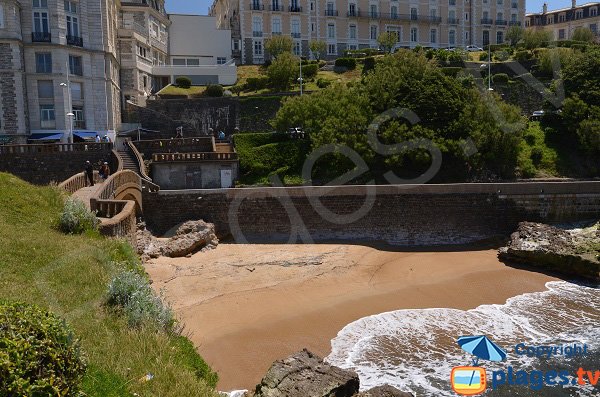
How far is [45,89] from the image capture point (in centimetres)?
3438

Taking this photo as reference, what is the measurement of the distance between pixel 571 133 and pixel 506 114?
6.96 metres

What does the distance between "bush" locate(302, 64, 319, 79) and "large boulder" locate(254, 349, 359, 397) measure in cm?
4325

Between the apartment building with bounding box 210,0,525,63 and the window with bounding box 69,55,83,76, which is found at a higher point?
the apartment building with bounding box 210,0,525,63

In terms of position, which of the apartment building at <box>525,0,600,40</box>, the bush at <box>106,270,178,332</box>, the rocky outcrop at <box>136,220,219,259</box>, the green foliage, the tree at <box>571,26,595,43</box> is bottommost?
the rocky outcrop at <box>136,220,219,259</box>

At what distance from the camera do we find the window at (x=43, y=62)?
33.9 m

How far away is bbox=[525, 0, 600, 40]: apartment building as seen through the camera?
73125 mm

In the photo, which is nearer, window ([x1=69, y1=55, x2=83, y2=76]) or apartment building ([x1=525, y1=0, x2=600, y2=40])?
window ([x1=69, y1=55, x2=83, y2=76])

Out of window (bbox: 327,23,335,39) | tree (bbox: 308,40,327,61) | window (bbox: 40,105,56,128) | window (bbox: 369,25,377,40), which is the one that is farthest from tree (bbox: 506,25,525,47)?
window (bbox: 40,105,56,128)

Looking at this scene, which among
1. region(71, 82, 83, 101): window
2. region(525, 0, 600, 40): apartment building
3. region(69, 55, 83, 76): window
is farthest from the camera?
region(525, 0, 600, 40): apartment building

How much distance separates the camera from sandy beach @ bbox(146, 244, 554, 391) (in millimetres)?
13352

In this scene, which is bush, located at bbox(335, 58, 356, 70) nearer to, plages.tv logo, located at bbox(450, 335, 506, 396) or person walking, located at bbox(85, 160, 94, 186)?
person walking, located at bbox(85, 160, 94, 186)

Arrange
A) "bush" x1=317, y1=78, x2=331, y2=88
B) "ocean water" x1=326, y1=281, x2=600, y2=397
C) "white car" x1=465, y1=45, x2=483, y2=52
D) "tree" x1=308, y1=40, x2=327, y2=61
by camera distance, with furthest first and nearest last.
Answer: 1. "white car" x1=465, y1=45, x2=483, y2=52
2. "tree" x1=308, y1=40, x2=327, y2=61
3. "bush" x1=317, y1=78, x2=331, y2=88
4. "ocean water" x1=326, y1=281, x2=600, y2=397

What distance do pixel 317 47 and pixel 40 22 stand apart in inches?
1205

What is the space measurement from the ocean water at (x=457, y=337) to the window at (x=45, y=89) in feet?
94.8
